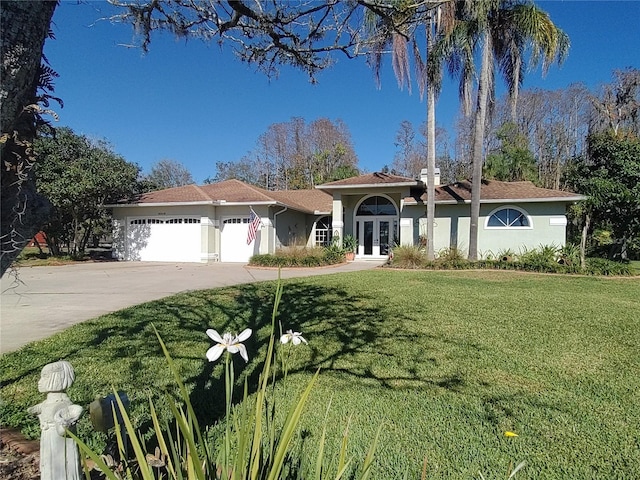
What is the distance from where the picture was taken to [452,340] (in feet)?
18.1

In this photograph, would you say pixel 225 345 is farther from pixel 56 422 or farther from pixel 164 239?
pixel 164 239

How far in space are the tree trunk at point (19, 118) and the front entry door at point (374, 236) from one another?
1944cm

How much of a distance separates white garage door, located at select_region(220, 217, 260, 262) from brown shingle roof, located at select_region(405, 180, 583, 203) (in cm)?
837

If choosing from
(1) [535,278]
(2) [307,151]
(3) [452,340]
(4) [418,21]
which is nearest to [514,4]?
(1) [535,278]

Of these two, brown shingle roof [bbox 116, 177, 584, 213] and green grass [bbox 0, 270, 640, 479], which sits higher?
brown shingle roof [bbox 116, 177, 584, 213]

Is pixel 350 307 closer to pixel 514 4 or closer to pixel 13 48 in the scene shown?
pixel 13 48

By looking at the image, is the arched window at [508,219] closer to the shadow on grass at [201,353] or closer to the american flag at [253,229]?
the american flag at [253,229]

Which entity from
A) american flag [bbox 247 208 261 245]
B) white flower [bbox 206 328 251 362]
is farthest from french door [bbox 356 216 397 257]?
white flower [bbox 206 328 251 362]

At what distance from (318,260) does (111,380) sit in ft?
44.3

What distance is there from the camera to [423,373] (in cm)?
425

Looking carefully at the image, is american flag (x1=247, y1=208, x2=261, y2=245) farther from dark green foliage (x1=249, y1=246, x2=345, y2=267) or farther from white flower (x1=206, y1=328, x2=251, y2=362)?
white flower (x1=206, y1=328, x2=251, y2=362)

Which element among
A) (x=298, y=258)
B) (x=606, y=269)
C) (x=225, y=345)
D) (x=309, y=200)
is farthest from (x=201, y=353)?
(x=309, y=200)

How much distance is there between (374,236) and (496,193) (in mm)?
6499

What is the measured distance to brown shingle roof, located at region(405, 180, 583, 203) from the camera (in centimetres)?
1658
